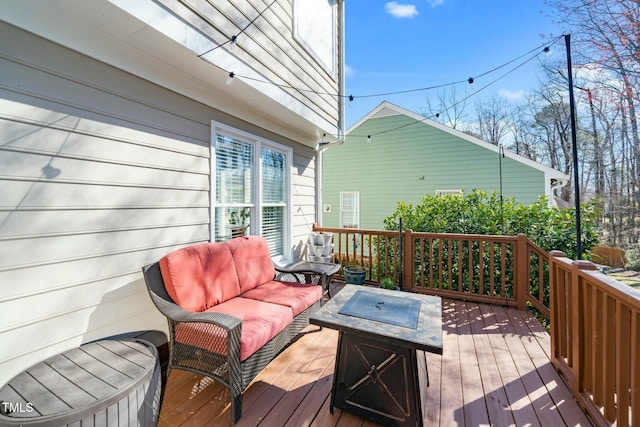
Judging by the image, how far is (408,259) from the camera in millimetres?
4266

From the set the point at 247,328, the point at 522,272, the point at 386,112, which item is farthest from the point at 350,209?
the point at 247,328

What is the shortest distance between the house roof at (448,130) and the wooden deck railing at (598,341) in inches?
234

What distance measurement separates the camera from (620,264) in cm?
751

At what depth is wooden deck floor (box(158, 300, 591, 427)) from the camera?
1783 millimetres

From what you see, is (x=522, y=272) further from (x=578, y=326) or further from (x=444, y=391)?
(x=444, y=391)

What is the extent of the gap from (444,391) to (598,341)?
1.05 meters

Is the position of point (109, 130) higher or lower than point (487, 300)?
higher

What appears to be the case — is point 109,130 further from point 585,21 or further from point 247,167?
point 585,21

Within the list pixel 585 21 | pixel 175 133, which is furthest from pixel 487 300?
pixel 585 21

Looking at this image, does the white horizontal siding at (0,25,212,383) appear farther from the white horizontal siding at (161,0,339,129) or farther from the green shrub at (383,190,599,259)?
the green shrub at (383,190,599,259)

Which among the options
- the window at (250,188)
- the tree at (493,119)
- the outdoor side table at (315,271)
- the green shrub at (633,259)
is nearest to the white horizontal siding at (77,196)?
the window at (250,188)

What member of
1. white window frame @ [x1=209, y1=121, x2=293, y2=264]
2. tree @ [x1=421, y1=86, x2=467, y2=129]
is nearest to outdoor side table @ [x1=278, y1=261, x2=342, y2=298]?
white window frame @ [x1=209, y1=121, x2=293, y2=264]

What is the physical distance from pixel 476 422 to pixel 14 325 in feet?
9.86

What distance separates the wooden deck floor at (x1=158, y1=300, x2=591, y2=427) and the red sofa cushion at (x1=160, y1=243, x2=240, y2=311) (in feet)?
2.17
